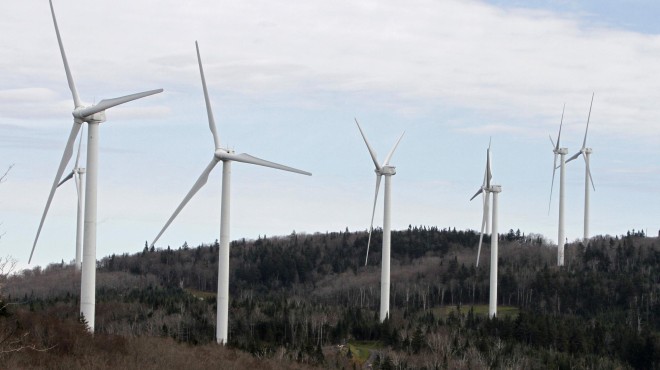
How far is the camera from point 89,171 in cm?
6700

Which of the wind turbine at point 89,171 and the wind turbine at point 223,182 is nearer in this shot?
the wind turbine at point 89,171

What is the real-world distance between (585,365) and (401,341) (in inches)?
911

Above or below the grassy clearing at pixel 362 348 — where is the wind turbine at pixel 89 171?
above

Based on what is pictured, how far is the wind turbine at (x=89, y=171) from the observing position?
217 ft

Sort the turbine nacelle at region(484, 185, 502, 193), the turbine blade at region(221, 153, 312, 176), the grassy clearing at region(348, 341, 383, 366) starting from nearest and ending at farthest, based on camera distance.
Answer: the turbine blade at region(221, 153, 312, 176) → the grassy clearing at region(348, 341, 383, 366) → the turbine nacelle at region(484, 185, 502, 193)

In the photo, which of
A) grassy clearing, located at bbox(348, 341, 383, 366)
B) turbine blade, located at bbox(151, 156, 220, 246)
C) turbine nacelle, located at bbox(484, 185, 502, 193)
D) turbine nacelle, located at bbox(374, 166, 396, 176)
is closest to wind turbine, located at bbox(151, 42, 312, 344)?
turbine blade, located at bbox(151, 156, 220, 246)

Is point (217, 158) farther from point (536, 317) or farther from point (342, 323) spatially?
point (536, 317)

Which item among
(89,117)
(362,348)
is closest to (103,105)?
(89,117)

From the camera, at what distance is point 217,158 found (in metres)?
86.0

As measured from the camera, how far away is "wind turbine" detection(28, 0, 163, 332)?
6600 centimetres

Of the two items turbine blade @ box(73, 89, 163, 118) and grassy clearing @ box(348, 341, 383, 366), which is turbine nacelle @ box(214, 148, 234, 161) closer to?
turbine blade @ box(73, 89, 163, 118)

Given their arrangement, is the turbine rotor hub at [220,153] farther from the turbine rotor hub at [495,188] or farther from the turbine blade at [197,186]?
the turbine rotor hub at [495,188]

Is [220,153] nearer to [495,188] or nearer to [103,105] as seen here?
[103,105]

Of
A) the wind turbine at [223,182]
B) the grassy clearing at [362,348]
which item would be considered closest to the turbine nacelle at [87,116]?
the wind turbine at [223,182]
